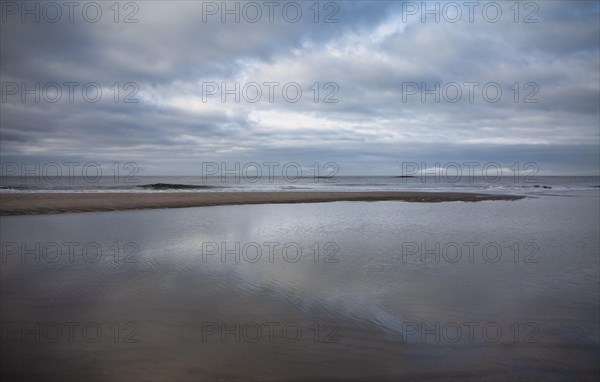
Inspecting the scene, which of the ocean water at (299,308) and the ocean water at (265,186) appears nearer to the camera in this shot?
the ocean water at (299,308)

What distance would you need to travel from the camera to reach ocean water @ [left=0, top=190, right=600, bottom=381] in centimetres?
378

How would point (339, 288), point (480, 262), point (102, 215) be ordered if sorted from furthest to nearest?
point (102, 215)
point (480, 262)
point (339, 288)

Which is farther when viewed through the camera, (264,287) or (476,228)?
(476,228)

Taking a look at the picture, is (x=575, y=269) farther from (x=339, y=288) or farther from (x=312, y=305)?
(x=312, y=305)

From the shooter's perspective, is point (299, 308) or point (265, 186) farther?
point (265, 186)

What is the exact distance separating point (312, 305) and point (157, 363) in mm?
2358

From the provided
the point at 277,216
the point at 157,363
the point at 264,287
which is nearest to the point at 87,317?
the point at 157,363

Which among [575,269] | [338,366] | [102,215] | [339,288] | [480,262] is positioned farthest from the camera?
[102,215]

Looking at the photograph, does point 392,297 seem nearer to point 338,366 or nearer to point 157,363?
point 338,366

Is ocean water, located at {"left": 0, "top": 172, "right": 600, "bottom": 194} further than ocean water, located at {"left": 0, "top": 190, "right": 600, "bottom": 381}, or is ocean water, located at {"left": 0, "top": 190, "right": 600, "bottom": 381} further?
ocean water, located at {"left": 0, "top": 172, "right": 600, "bottom": 194}

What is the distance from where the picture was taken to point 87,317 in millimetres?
4910

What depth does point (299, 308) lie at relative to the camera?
532 centimetres

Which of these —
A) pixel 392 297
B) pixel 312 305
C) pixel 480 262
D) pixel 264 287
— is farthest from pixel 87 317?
pixel 480 262

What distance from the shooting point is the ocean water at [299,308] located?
3.78m
